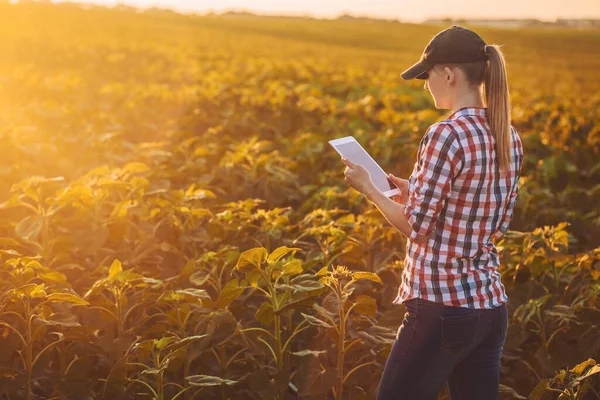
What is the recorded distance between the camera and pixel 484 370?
2.82m

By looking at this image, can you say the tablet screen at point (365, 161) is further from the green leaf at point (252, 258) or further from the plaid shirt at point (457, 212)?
the green leaf at point (252, 258)

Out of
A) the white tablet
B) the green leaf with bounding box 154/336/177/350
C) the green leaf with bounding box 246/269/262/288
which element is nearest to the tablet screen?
the white tablet

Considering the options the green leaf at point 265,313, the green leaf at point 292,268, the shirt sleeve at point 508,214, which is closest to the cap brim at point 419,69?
the shirt sleeve at point 508,214

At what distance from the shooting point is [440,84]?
2.74 m

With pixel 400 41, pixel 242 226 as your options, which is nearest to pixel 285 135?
pixel 242 226

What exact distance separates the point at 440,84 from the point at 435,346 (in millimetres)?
931

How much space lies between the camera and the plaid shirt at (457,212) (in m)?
2.56

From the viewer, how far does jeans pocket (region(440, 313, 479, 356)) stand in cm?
265

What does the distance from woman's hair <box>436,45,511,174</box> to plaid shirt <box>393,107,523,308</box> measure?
0.09 ft

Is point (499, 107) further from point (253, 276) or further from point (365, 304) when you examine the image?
point (253, 276)

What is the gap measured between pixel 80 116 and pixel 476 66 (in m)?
6.04

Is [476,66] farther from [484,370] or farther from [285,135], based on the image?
[285,135]

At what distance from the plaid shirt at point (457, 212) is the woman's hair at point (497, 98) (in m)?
0.03

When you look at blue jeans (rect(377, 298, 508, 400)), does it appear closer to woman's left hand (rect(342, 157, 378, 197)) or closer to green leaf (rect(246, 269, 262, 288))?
woman's left hand (rect(342, 157, 378, 197))
